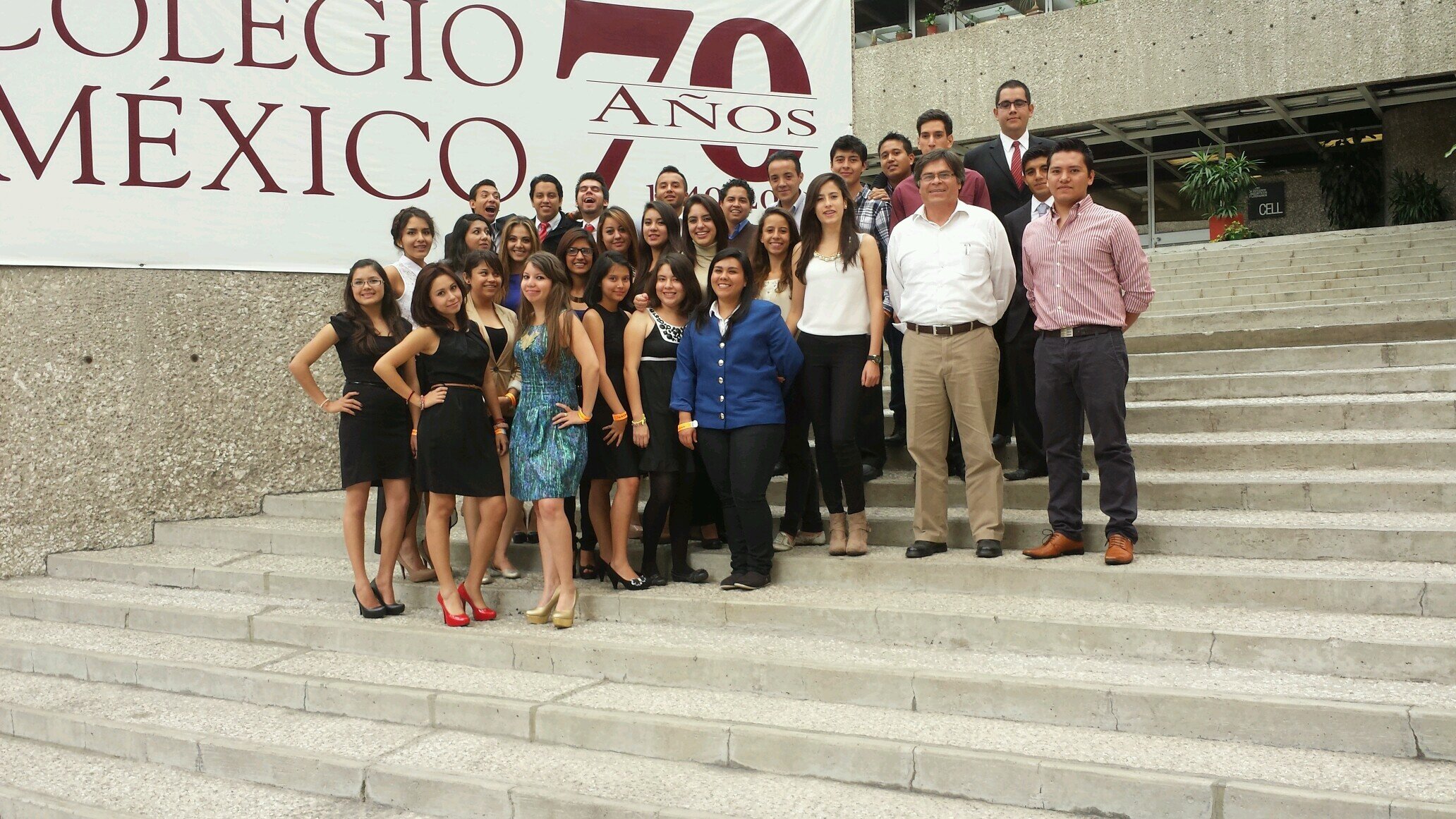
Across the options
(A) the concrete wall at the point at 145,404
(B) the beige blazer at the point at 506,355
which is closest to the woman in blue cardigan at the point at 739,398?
(B) the beige blazer at the point at 506,355

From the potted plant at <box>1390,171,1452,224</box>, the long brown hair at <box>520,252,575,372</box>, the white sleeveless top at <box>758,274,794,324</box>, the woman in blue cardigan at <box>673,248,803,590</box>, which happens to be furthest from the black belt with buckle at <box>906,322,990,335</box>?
the potted plant at <box>1390,171,1452,224</box>

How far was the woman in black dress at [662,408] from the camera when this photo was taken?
5.09 meters

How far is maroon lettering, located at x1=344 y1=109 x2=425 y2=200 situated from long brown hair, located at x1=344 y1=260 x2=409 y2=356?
2302mm

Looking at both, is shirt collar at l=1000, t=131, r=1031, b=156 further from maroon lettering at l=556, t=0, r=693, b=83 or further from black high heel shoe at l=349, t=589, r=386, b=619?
black high heel shoe at l=349, t=589, r=386, b=619

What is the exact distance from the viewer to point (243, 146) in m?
7.09

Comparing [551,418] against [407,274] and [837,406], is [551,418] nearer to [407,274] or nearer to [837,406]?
[837,406]

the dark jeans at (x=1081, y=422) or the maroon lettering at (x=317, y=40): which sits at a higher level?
the maroon lettering at (x=317, y=40)

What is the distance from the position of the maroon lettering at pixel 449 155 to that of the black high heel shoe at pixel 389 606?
3263mm

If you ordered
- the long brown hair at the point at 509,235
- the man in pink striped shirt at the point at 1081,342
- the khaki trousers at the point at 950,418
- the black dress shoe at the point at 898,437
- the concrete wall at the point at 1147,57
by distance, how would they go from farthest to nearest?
the concrete wall at the point at 1147,57 < the black dress shoe at the point at 898,437 < the long brown hair at the point at 509,235 < the khaki trousers at the point at 950,418 < the man in pink striped shirt at the point at 1081,342

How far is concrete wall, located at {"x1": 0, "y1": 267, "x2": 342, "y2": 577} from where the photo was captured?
6.80 metres

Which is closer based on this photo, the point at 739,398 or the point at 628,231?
the point at 739,398

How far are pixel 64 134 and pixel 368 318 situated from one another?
295 cm

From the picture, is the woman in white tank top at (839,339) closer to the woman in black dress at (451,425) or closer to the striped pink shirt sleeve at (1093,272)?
the striped pink shirt sleeve at (1093,272)

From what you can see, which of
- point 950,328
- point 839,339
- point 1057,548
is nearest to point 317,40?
point 839,339
